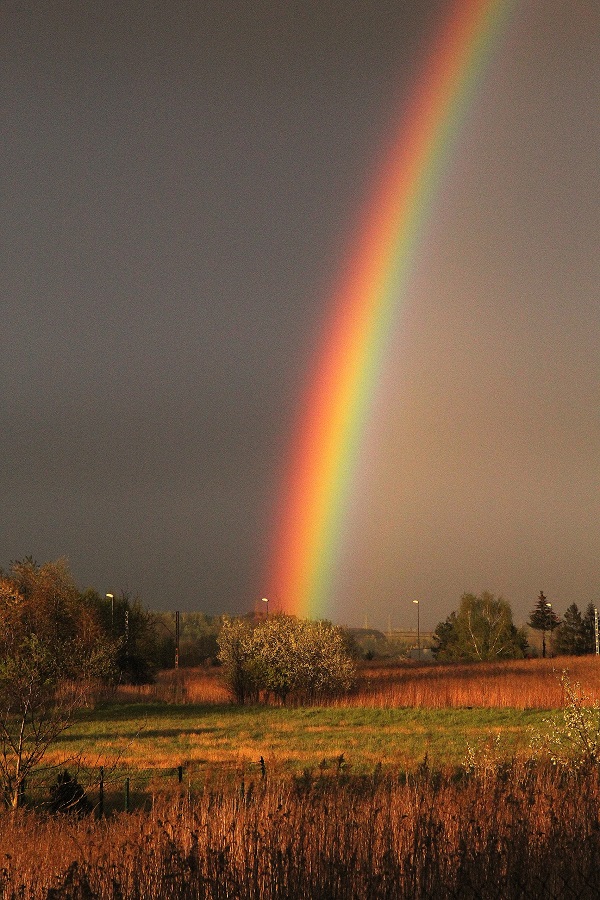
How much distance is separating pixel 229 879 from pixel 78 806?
8822mm

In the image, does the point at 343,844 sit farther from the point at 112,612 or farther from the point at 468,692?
the point at 112,612

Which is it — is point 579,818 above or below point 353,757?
above

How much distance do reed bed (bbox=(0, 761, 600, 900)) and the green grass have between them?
9.48m

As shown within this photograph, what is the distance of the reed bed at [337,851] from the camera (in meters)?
7.19

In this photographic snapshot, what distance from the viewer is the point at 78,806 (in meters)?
15.2

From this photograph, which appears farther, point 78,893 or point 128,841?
point 128,841

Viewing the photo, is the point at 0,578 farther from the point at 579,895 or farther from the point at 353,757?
the point at 579,895

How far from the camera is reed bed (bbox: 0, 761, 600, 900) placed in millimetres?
7191

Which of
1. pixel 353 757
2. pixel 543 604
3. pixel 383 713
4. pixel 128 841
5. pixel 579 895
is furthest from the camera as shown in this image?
pixel 543 604

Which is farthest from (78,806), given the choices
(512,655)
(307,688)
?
(512,655)

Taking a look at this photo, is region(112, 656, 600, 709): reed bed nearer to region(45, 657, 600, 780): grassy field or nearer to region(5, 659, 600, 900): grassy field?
region(45, 657, 600, 780): grassy field

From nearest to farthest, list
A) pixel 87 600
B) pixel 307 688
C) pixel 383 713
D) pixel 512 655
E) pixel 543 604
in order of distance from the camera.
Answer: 1. pixel 383 713
2. pixel 307 688
3. pixel 87 600
4. pixel 512 655
5. pixel 543 604

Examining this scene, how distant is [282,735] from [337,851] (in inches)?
950

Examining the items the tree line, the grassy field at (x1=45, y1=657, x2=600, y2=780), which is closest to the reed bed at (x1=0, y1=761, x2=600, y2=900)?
the grassy field at (x1=45, y1=657, x2=600, y2=780)
